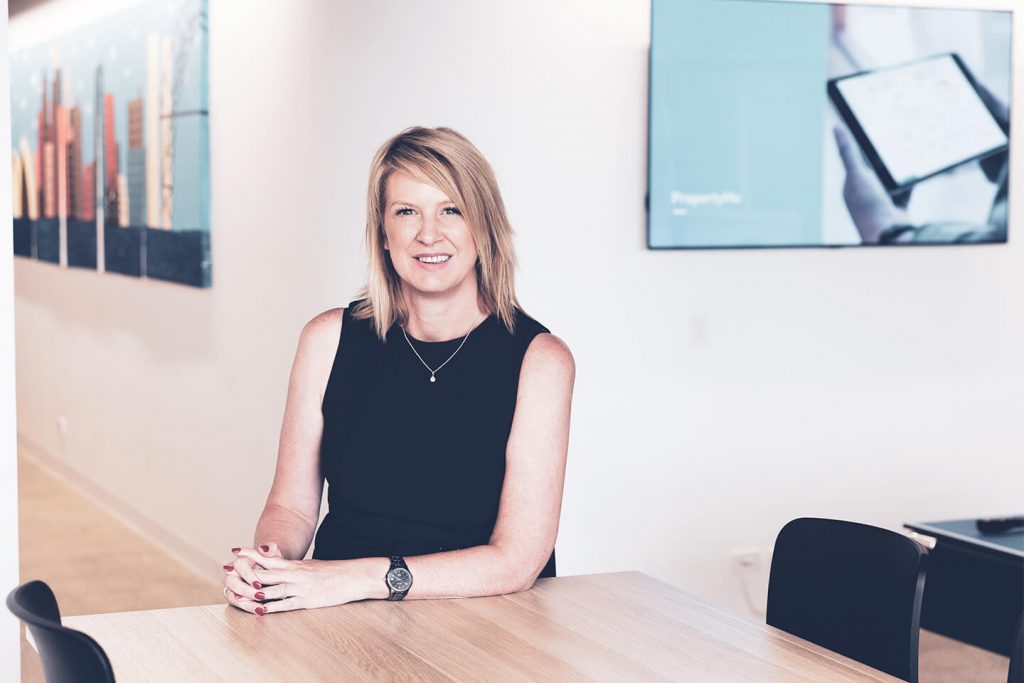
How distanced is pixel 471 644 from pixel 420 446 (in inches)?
22.5

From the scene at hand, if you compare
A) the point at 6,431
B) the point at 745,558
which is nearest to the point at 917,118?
the point at 745,558

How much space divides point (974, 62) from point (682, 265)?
132cm

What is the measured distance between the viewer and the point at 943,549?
357 centimetres

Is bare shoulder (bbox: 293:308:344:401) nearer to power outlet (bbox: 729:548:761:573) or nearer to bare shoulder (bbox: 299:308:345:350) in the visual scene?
bare shoulder (bbox: 299:308:345:350)

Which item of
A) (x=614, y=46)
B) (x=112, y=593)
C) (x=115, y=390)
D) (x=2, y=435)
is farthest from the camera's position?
(x=115, y=390)

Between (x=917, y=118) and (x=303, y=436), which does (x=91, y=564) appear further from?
(x=917, y=118)

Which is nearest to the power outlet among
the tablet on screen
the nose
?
the tablet on screen

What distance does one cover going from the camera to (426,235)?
2.33 m

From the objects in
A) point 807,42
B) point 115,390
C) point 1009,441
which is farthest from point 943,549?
point 115,390

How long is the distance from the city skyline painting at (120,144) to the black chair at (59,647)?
3.49 m

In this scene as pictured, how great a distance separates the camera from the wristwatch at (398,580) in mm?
2035

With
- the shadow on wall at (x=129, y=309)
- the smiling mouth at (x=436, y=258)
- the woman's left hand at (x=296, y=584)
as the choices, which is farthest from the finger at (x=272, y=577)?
the shadow on wall at (x=129, y=309)

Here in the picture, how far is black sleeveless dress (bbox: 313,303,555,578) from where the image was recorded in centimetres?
231

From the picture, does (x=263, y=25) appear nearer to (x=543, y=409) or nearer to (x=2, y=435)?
(x=2, y=435)
